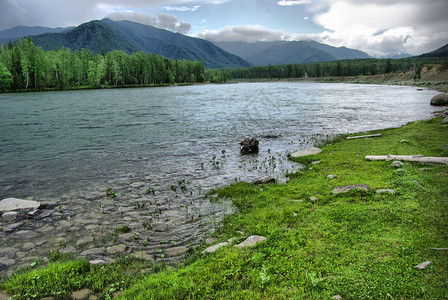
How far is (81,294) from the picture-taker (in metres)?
6.51

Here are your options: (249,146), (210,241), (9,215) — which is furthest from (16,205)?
(249,146)

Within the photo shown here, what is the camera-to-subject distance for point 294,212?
33.5ft

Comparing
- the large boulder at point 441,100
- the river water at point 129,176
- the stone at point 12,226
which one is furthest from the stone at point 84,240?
the large boulder at point 441,100

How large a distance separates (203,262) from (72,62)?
151m

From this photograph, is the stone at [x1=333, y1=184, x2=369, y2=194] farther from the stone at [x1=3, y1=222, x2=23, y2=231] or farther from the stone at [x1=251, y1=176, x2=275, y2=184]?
the stone at [x1=3, y1=222, x2=23, y2=231]

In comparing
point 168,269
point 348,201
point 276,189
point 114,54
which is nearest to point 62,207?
point 168,269

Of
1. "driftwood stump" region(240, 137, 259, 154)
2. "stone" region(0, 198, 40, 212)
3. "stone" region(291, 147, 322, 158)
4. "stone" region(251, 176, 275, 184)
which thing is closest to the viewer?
"stone" region(0, 198, 40, 212)

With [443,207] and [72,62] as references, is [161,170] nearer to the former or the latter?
[443,207]

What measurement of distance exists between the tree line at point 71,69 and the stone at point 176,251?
13070 cm

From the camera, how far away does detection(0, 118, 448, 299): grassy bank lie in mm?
6016

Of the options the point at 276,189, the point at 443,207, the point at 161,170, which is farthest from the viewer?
the point at 161,170

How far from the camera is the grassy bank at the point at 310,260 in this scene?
6.02 meters

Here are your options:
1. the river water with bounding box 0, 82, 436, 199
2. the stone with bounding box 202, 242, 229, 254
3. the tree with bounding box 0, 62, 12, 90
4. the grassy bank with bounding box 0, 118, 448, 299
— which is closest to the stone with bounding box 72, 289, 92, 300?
the grassy bank with bounding box 0, 118, 448, 299

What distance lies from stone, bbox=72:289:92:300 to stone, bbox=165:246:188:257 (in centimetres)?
250
